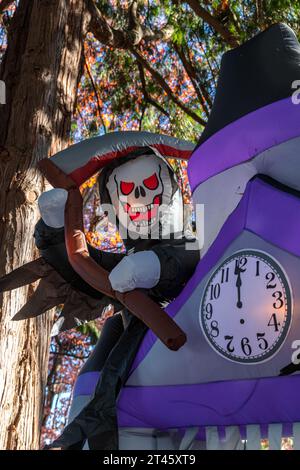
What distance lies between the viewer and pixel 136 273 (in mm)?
1993

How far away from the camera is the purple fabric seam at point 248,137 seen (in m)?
1.93

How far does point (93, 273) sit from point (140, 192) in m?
0.38

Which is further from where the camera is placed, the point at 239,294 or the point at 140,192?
the point at 140,192

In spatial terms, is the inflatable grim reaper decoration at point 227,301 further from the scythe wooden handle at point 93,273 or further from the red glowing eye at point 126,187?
the red glowing eye at point 126,187

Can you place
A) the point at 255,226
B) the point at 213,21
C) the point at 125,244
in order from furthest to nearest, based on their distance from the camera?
the point at 213,21, the point at 125,244, the point at 255,226

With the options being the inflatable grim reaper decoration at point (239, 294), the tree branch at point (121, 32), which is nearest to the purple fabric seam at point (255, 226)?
the inflatable grim reaper decoration at point (239, 294)

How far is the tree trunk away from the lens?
320 cm

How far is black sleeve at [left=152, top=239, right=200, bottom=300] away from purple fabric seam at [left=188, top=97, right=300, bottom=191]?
25cm

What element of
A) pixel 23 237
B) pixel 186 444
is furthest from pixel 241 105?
pixel 23 237

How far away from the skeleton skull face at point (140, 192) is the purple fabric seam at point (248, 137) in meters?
0.27

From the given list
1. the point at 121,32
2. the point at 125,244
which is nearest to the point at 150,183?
the point at 125,244

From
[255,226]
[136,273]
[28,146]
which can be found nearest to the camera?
[255,226]

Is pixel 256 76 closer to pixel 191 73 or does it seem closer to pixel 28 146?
pixel 28 146

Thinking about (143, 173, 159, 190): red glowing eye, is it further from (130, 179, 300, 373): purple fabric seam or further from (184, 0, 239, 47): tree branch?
(184, 0, 239, 47): tree branch
